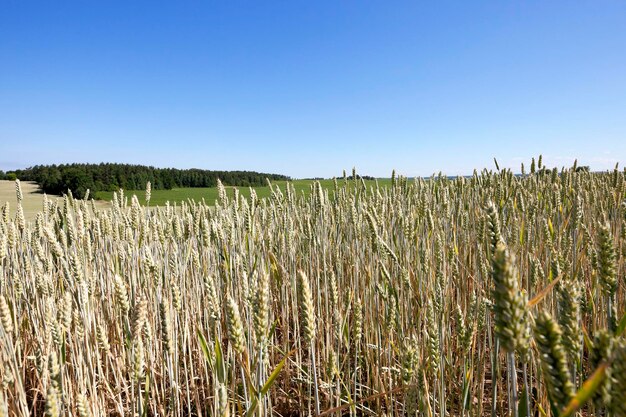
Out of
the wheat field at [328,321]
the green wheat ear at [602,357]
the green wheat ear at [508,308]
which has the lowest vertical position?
the wheat field at [328,321]

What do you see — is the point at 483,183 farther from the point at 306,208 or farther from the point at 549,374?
the point at 549,374

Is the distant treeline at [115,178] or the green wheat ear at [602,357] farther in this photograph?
the distant treeline at [115,178]

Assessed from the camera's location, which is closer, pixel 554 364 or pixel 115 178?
pixel 554 364

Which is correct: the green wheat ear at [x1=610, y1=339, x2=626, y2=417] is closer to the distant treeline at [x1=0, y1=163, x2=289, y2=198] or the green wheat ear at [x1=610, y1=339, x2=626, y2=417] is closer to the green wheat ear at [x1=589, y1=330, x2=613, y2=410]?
the green wheat ear at [x1=589, y1=330, x2=613, y2=410]

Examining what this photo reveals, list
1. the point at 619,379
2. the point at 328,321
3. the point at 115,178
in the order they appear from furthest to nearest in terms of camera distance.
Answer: the point at 115,178, the point at 328,321, the point at 619,379

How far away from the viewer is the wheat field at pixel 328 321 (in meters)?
0.75

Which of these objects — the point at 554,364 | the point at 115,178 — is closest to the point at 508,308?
the point at 554,364

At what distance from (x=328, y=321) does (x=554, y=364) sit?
4.02 feet

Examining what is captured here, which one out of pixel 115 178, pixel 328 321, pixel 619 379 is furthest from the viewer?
pixel 115 178

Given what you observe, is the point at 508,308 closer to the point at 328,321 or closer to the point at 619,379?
the point at 619,379

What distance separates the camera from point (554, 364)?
44 cm

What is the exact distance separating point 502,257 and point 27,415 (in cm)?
134

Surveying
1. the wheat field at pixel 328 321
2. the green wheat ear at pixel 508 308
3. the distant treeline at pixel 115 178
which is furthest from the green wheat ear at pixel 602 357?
the distant treeline at pixel 115 178

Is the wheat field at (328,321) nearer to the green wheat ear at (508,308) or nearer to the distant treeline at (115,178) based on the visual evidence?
the green wheat ear at (508,308)
